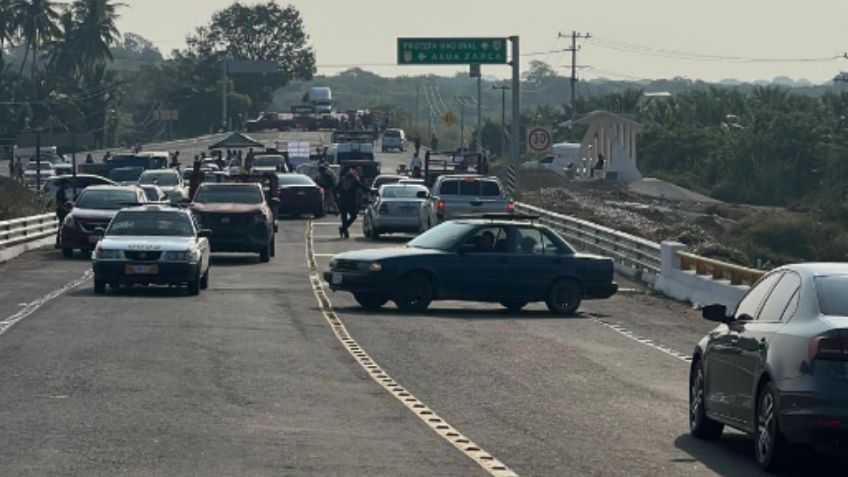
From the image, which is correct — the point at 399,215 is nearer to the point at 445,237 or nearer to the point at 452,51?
the point at 445,237

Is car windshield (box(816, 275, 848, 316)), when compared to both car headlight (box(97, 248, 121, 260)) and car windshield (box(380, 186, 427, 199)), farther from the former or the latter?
car windshield (box(380, 186, 427, 199))

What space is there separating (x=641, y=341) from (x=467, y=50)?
43.9 metres

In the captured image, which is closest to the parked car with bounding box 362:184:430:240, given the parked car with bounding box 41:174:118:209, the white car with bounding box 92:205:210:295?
the parked car with bounding box 41:174:118:209

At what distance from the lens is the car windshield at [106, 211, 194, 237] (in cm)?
3127

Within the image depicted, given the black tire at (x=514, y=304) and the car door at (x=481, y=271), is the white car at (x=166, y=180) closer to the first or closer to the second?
the black tire at (x=514, y=304)

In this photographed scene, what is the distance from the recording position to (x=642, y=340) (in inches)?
982

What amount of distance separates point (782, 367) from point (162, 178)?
46259mm

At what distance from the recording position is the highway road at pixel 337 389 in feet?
43.4

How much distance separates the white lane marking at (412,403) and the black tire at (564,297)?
3280 millimetres

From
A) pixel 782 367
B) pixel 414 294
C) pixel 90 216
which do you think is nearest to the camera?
pixel 782 367

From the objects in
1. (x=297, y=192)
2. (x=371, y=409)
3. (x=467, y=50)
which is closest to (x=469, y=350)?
(x=371, y=409)

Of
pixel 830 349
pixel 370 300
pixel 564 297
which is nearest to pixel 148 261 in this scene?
pixel 370 300

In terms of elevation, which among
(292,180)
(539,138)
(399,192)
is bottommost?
(292,180)

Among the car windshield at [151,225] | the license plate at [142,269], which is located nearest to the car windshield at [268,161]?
the car windshield at [151,225]
